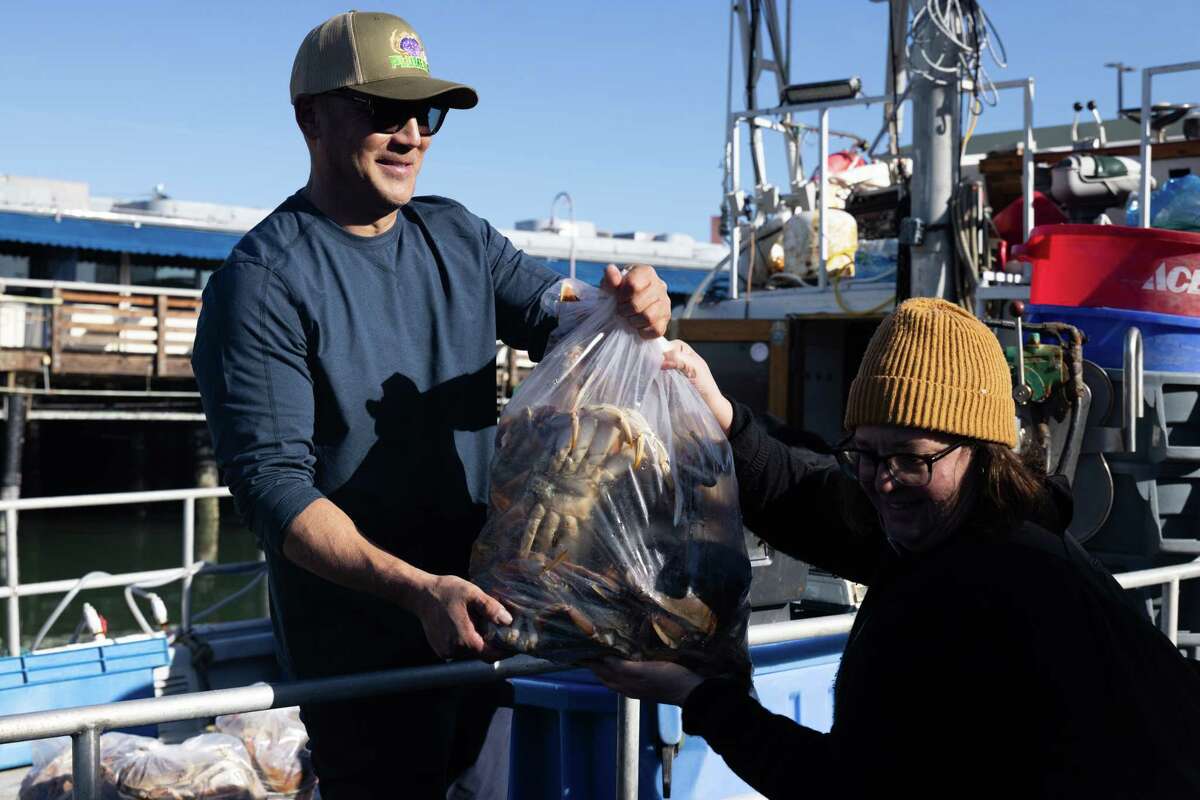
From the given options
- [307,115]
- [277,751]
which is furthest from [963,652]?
[277,751]

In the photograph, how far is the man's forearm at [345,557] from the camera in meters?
1.84

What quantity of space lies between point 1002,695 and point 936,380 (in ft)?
1.51

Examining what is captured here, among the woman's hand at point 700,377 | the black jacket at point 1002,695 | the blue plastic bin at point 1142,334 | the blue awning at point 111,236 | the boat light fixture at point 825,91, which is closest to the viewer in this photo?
the black jacket at point 1002,695

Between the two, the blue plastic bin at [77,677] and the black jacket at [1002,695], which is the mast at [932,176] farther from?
the black jacket at [1002,695]

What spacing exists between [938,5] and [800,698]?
17.7ft

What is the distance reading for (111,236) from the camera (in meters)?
23.6

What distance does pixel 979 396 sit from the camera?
1.80m

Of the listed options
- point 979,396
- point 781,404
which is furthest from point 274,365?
point 781,404

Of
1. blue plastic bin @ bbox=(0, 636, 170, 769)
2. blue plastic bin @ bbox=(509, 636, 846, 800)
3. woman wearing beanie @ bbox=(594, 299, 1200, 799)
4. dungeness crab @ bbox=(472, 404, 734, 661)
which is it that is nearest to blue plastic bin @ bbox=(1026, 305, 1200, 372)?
blue plastic bin @ bbox=(509, 636, 846, 800)

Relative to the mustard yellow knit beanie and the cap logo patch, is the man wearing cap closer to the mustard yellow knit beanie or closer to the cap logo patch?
the cap logo patch

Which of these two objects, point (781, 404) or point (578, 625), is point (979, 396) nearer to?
point (578, 625)

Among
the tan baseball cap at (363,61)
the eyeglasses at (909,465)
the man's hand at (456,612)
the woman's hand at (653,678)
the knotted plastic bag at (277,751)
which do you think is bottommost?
the knotted plastic bag at (277,751)

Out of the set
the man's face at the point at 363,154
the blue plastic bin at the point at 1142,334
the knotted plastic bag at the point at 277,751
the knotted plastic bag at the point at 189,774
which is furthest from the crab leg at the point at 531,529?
the blue plastic bin at the point at 1142,334

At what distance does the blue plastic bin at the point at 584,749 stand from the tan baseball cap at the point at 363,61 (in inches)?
51.4
